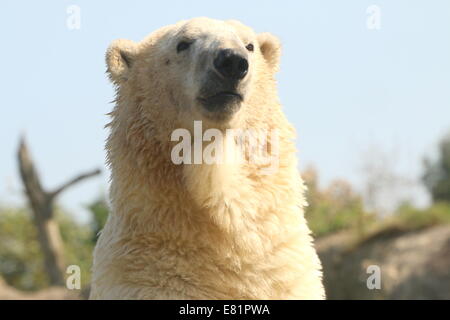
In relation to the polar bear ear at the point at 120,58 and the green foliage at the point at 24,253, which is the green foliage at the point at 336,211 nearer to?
the green foliage at the point at 24,253

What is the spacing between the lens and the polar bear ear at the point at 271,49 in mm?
3434

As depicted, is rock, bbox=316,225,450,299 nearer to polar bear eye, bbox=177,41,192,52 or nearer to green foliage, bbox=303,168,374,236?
green foliage, bbox=303,168,374,236

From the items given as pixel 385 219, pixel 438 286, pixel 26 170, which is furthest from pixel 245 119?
pixel 385 219

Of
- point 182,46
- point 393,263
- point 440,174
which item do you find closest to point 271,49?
point 182,46

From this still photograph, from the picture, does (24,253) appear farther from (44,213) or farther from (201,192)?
(201,192)

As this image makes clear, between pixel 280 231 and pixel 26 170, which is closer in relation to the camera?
pixel 280 231

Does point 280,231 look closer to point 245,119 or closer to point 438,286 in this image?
point 245,119

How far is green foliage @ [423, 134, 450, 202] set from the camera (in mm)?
21047

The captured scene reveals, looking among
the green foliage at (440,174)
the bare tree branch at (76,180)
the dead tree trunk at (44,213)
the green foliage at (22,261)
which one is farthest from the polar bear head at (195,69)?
the green foliage at (440,174)

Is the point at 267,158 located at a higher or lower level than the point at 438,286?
higher

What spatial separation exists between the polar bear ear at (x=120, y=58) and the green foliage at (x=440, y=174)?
18887mm

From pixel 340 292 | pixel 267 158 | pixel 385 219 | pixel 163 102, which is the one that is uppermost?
pixel 163 102

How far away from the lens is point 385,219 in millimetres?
14492
